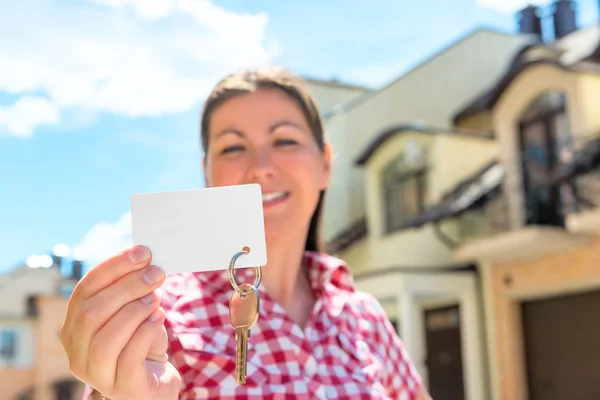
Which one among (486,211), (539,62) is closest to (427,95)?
(486,211)

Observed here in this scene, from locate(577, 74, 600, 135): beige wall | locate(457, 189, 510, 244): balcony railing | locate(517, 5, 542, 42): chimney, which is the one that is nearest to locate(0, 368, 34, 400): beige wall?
locate(457, 189, 510, 244): balcony railing

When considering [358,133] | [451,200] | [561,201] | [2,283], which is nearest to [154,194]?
[2,283]

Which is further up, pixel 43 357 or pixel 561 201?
pixel 561 201

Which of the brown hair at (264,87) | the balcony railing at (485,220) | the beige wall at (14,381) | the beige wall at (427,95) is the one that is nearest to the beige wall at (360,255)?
the beige wall at (427,95)

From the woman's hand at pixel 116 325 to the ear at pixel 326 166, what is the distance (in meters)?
0.80

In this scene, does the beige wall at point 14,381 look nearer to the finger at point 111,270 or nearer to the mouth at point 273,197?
the mouth at point 273,197

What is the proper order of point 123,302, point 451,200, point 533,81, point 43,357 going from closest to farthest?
point 123,302
point 43,357
point 533,81
point 451,200

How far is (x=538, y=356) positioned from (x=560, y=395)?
0.70 metres

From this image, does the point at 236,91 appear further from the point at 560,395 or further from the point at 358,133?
the point at 358,133

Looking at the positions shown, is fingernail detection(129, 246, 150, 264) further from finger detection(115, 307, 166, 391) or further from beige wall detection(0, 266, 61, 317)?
beige wall detection(0, 266, 61, 317)

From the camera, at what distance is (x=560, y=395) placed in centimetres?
1065

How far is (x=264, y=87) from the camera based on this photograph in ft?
5.36

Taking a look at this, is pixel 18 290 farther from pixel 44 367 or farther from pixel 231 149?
pixel 231 149

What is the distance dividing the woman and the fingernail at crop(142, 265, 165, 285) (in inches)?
4.9
